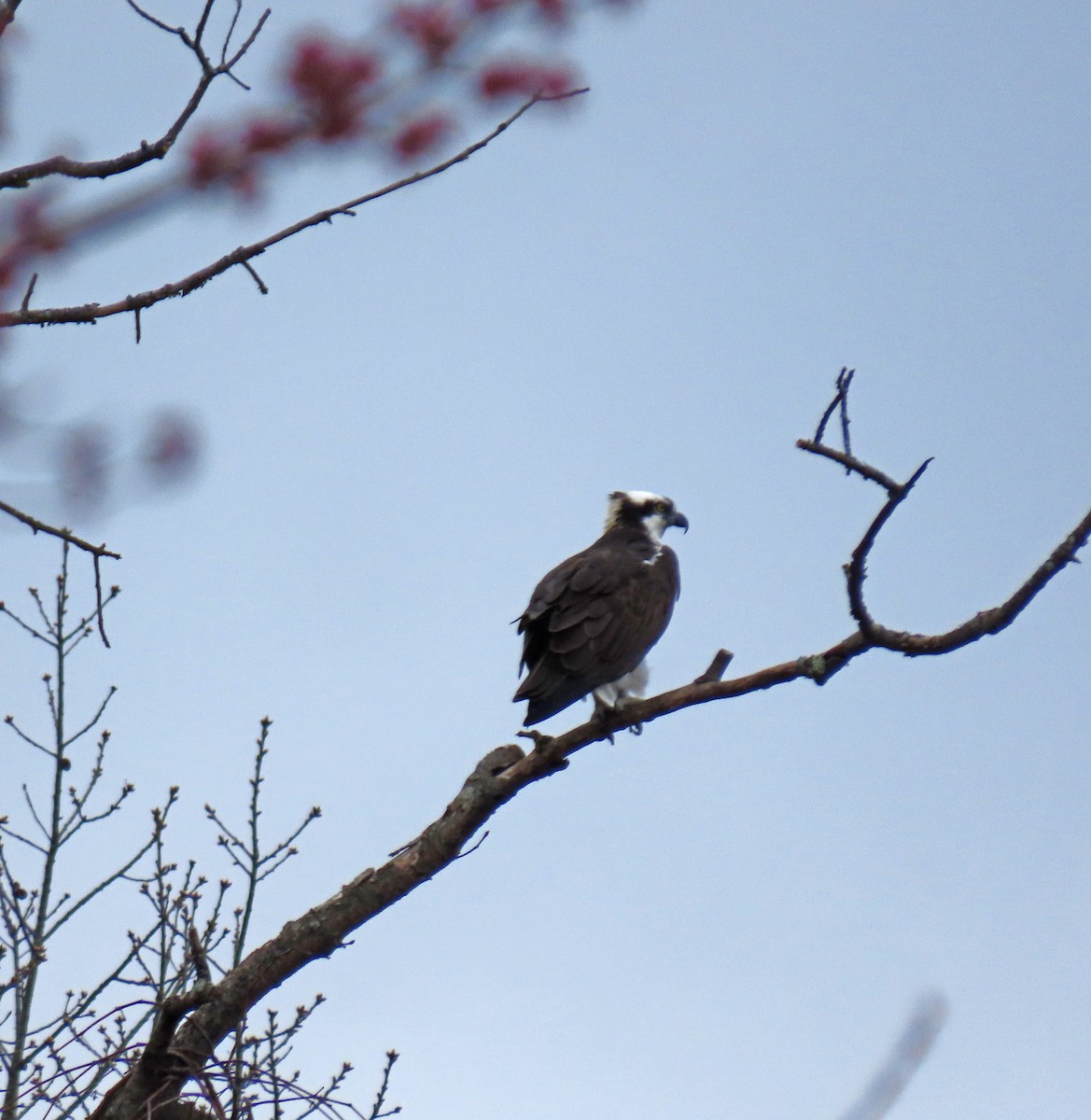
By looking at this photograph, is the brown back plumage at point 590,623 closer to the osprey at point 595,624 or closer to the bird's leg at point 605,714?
the osprey at point 595,624

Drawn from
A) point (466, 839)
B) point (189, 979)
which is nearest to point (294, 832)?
point (189, 979)

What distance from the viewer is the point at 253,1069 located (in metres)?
4.09

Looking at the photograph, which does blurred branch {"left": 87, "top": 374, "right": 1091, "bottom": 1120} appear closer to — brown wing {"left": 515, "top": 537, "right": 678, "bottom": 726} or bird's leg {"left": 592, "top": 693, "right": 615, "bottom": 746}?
bird's leg {"left": 592, "top": 693, "right": 615, "bottom": 746}

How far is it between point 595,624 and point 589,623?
36mm

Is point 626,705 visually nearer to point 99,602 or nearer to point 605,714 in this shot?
point 605,714

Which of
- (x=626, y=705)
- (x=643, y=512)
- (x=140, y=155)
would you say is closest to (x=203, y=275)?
(x=140, y=155)

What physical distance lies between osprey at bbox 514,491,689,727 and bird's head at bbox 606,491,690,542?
113cm

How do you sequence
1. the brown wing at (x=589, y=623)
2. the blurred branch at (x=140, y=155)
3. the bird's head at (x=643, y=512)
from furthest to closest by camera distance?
the bird's head at (x=643, y=512) < the brown wing at (x=589, y=623) < the blurred branch at (x=140, y=155)

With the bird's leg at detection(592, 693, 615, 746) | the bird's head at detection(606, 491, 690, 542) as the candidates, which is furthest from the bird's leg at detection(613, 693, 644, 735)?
the bird's head at detection(606, 491, 690, 542)

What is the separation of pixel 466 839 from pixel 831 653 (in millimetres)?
1556

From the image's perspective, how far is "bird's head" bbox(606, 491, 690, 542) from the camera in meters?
9.47

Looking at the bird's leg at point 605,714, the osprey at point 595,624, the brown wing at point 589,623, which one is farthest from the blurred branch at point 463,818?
the brown wing at point 589,623

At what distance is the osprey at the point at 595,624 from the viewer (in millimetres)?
6965

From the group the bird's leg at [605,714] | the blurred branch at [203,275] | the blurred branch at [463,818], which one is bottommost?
the blurred branch at [463,818]
